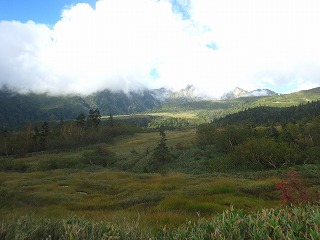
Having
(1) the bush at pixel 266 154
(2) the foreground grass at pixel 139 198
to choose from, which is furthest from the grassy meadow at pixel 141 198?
(1) the bush at pixel 266 154

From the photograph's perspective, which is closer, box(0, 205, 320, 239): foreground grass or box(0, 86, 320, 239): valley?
box(0, 205, 320, 239): foreground grass

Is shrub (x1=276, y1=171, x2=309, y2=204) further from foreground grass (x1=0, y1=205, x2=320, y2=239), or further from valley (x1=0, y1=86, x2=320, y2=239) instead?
foreground grass (x1=0, y1=205, x2=320, y2=239)

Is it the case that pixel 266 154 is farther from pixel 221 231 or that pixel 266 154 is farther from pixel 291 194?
pixel 221 231

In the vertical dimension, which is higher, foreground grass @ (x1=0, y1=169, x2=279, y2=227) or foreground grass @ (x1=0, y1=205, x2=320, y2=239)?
foreground grass @ (x1=0, y1=205, x2=320, y2=239)

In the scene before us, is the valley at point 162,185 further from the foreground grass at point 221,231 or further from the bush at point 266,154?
the bush at point 266,154

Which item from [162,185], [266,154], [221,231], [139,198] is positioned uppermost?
[221,231]

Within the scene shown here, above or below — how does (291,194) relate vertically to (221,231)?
below

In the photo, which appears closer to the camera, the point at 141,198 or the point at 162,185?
the point at 141,198

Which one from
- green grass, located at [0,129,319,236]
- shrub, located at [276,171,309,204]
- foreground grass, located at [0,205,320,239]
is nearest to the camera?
foreground grass, located at [0,205,320,239]

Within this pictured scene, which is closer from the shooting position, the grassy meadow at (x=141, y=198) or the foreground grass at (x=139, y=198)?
the grassy meadow at (x=141, y=198)

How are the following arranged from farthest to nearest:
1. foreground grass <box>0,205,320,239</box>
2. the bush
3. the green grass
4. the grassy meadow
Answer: the bush < the grassy meadow < the green grass < foreground grass <box>0,205,320,239</box>

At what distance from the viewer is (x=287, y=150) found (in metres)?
62.8

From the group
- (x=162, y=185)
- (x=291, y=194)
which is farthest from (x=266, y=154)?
(x=291, y=194)

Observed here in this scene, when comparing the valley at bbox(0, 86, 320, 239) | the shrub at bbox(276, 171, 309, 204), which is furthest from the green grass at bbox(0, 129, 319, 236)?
the shrub at bbox(276, 171, 309, 204)
